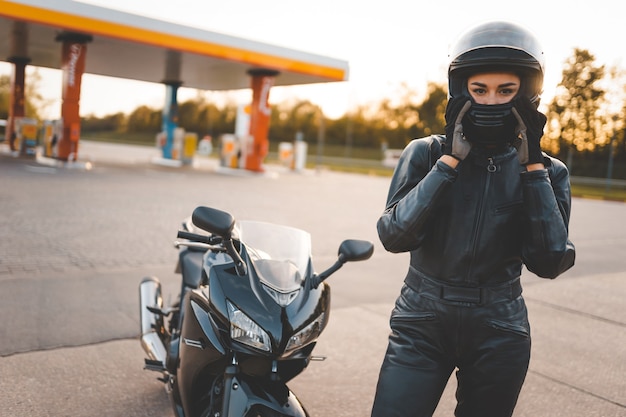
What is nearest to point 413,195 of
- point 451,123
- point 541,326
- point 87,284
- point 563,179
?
point 451,123

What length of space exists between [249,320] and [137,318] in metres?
2.92

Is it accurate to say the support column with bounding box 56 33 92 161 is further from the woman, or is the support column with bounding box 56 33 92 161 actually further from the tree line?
the woman

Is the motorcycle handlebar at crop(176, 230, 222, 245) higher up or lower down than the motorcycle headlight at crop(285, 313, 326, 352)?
higher up

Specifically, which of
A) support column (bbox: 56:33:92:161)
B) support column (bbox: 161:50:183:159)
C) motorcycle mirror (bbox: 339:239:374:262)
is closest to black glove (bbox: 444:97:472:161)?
motorcycle mirror (bbox: 339:239:374:262)

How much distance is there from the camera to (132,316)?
4777mm

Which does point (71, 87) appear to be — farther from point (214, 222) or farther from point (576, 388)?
point (214, 222)

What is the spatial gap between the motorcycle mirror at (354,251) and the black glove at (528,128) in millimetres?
849

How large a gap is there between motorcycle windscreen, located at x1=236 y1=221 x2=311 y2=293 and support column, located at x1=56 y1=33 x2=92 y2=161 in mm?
17255

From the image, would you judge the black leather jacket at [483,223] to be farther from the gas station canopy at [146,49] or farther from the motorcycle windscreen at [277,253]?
the gas station canopy at [146,49]

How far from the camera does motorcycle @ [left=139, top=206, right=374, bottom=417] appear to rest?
2098mm

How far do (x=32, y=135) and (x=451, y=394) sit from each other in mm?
22489

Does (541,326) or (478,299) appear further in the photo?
(541,326)

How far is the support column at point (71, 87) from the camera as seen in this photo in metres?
18.1

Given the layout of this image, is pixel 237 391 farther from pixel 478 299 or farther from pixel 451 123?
pixel 451 123
